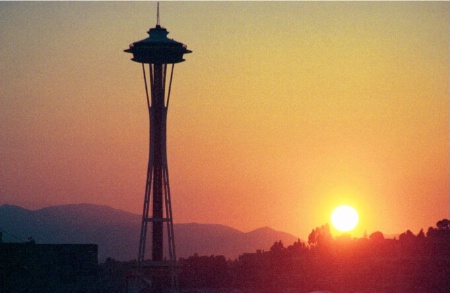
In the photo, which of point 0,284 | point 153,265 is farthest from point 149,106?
point 0,284

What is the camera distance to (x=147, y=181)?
186375 millimetres

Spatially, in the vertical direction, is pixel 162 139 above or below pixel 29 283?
above

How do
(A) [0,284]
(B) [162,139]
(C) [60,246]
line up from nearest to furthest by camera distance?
1. (A) [0,284]
2. (C) [60,246]
3. (B) [162,139]

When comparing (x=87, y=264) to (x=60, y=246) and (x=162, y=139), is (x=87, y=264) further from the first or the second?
(x=162, y=139)

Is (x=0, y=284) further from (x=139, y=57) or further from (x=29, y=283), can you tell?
(x=139, y=57)

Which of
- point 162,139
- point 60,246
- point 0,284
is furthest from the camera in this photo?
point 162,139

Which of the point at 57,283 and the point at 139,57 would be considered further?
the point at 139,57

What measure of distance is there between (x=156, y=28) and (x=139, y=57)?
23.4 ft

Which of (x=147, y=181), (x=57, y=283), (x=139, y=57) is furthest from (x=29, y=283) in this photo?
(x=139, y=57)

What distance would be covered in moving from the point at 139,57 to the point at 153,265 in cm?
3026

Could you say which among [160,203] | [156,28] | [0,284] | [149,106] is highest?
[156,28]

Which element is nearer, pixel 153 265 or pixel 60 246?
pixel 60 246

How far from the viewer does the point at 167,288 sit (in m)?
196

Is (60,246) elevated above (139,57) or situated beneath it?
situated beneath
